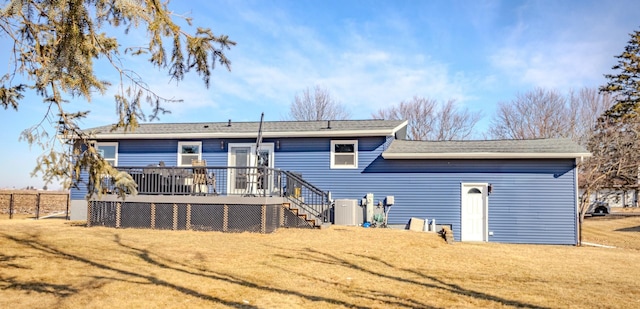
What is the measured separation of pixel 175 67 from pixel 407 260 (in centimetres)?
556

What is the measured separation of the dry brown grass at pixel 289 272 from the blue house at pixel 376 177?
7.81ft

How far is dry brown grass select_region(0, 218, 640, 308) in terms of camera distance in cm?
581

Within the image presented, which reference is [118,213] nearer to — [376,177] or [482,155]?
[376,177]

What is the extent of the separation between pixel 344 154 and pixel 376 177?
4.24ft

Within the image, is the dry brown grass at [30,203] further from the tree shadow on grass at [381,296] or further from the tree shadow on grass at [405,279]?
the tree shadow on grass at [381,296]

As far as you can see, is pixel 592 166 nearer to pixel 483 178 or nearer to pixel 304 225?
pixel 483 178

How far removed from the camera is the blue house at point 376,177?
13.6 meters

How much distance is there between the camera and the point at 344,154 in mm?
15578

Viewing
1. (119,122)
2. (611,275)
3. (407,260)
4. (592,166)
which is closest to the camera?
(119,122)

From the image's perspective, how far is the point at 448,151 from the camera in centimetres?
1492

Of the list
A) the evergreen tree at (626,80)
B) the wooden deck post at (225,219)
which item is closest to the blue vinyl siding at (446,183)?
the wooden deck post at (225,219)

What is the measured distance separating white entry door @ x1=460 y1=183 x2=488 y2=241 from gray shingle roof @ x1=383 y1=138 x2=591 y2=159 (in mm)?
1052

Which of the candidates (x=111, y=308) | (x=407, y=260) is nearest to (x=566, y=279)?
(x=407, y=260)

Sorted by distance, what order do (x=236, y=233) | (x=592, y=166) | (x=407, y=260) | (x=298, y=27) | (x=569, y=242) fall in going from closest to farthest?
1. (x=407, y=260)
2. (x=236, y=233)
3. (x=569, y=242)
4. (x=298, y=27)
5. (x=592, y=166)
